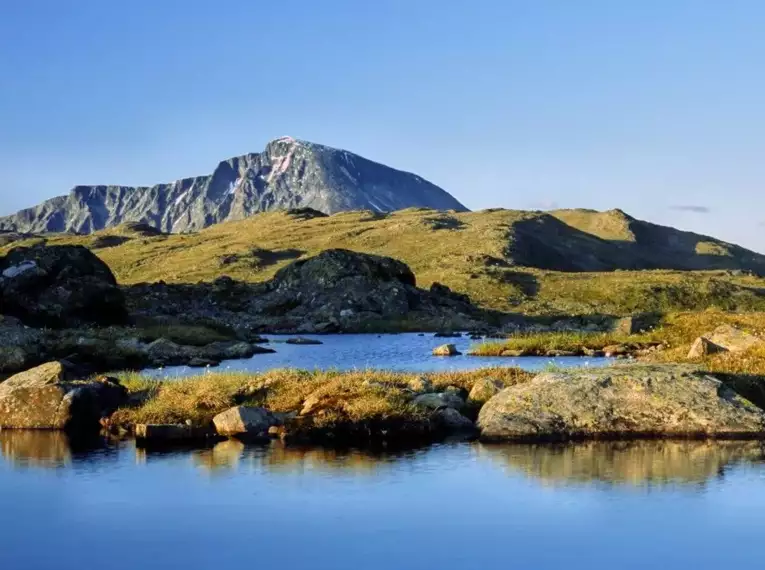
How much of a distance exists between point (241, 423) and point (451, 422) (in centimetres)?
671

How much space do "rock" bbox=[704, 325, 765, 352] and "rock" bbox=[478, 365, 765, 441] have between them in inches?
494

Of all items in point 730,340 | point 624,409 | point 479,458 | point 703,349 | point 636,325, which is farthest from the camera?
point 636,325

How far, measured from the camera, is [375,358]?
70.8 metres

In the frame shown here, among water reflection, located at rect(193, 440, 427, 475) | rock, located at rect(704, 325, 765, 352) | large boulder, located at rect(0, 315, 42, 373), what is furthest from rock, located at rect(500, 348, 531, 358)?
water reflection, located at rect(193, 440, 427, 475)

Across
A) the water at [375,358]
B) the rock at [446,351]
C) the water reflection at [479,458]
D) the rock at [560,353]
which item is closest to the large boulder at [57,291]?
the water at [375,358]

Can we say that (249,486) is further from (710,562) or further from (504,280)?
(504,280)

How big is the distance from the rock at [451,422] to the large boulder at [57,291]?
5989cm

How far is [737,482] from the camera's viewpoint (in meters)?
22.7

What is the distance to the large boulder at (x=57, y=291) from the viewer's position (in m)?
82.8

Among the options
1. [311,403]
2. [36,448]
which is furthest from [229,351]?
[36,448]

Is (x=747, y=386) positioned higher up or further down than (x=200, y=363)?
higher up

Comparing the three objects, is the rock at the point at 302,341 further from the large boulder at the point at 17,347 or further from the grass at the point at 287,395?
the grass at the point at 287,395

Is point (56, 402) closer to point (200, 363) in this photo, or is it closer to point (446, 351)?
point (200, 363)

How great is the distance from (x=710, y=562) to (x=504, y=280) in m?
152
